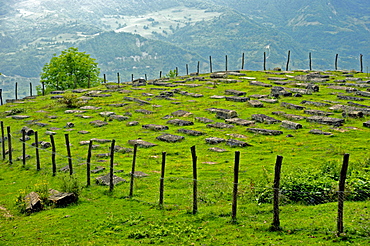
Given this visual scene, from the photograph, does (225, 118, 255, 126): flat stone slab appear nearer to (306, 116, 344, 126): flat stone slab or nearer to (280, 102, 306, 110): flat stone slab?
(306, 116, 344, 126): flat stone slab

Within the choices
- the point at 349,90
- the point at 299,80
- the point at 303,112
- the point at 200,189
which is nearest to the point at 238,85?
the point at 299,80

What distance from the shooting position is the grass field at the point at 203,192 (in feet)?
41.6

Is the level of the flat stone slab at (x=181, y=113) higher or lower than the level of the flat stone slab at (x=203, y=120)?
higher

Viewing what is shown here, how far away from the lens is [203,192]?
17484 mm

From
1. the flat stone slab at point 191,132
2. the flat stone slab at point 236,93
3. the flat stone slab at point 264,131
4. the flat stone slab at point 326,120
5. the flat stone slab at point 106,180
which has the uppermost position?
the flat stone slab at point 236,93

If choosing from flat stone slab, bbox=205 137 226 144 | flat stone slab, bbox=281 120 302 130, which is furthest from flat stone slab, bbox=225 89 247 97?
flat stone slab, bbox=205 137 226 144

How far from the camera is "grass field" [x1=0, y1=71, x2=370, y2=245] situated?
12.7m

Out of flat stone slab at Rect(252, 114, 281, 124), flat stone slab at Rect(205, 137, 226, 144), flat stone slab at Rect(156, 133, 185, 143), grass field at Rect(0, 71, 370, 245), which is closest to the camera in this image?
grass field at Rect(0, 71, 370, 245)

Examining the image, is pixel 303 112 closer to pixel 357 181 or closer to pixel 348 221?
pixel 357 181

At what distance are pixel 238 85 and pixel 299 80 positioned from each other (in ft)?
28.9

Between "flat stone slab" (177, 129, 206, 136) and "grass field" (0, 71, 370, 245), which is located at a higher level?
"flat stone slab" (177, 129, 206, 136)

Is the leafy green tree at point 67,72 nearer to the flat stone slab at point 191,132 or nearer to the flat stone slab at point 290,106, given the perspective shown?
the flat stone slab at point 290,106

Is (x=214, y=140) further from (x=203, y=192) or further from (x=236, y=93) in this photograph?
(x=236, y=93)

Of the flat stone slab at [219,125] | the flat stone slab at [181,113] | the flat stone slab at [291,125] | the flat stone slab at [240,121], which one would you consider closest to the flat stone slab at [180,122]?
the flat stone slab at [219,125]
